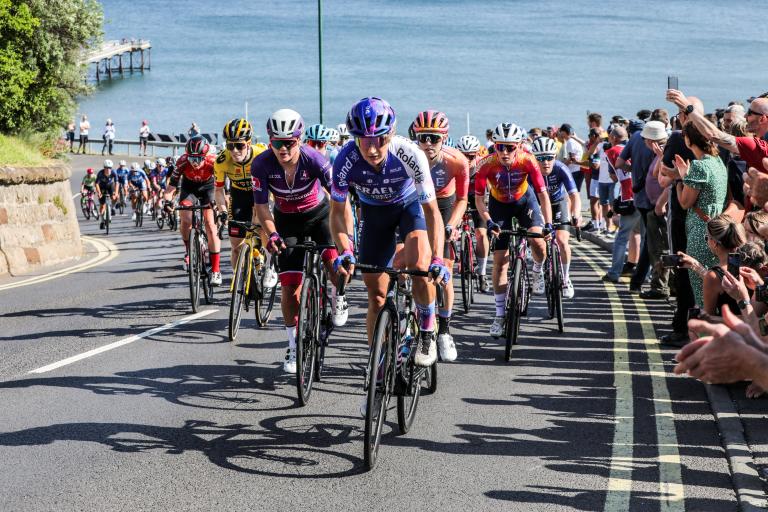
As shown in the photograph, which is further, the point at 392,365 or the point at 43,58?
the point at 43,58

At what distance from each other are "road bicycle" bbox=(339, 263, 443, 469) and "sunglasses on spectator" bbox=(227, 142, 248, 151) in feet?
15.1

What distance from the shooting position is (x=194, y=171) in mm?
13180

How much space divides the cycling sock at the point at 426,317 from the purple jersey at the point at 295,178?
2.24 m

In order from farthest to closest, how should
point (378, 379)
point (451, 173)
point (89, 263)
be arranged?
point (89, 263)
point (451, 173)
point (378, 379)

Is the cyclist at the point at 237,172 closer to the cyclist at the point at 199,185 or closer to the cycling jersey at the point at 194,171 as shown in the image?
the cyclist at the point at 199,185

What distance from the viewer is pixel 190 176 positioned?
1323 centimetres

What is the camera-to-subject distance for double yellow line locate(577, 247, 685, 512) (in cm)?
600

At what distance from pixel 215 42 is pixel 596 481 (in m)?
185

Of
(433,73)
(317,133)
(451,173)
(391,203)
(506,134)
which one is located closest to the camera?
(391,203)

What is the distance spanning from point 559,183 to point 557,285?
81.9 inches

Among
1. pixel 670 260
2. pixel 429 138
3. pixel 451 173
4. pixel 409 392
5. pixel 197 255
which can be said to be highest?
pixel 429 138

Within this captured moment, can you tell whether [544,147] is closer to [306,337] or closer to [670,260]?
[670,260]

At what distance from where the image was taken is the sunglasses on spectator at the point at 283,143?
354 inches

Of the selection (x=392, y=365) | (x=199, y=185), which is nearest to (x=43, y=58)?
(x=199, y=185)
